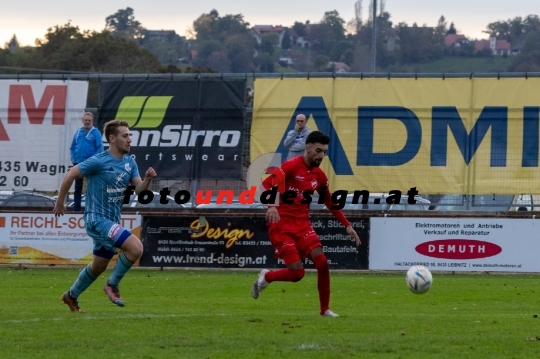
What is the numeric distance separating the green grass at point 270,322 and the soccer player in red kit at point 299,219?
484 millimetres

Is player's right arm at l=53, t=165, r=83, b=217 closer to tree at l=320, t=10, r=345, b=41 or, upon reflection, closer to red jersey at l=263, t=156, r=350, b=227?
red jersey at l=263, t=156, r=350, b=227

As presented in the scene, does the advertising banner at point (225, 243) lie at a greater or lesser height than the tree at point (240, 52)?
lesser

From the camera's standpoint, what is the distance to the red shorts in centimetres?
1150

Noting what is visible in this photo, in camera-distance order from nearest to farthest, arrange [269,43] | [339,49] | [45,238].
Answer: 1. [45,238]
2. [339,49]
3. [269,43]

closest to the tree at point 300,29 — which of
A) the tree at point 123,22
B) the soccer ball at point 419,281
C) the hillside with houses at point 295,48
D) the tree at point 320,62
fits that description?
the hillside with houses at point 295,48

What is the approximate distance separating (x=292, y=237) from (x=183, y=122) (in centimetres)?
1063

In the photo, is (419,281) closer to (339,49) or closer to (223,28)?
(339,49)

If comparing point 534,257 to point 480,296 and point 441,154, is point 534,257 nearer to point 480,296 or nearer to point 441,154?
point 441,154

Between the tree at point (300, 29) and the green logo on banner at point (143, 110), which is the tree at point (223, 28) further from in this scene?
the green logo on banner at point (143, 110)

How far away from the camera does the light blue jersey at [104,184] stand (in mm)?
11445

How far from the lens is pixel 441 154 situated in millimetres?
21078

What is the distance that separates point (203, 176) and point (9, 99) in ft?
15.8

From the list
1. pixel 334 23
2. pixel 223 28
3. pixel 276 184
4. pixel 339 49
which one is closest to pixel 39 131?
pixel 276 184

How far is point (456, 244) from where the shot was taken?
20391mm
